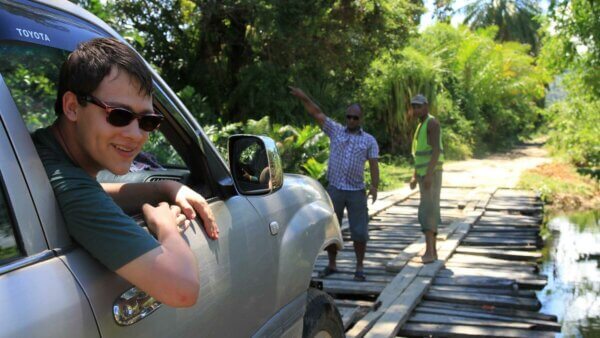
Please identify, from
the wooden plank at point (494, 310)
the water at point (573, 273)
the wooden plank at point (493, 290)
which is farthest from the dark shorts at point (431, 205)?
the water at point (573, 273)

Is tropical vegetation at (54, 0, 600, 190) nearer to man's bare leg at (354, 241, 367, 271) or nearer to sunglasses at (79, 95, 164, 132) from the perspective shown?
man's bare leg at (354, 241, 367, 271)

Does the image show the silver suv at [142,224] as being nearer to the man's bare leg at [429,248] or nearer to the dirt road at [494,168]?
the man's bare leg at [429,248]

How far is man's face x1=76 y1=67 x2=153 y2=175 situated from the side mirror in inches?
28.1

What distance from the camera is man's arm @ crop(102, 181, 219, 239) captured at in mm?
1999

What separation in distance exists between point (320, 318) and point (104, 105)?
1738mm

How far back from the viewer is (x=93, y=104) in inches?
63.4

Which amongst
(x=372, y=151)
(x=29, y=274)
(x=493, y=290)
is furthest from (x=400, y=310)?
(x=29, y=274)

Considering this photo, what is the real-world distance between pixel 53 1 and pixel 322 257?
5.90 m

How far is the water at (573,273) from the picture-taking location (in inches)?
263

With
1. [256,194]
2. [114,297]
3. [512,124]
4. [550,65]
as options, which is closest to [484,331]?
[256,194]

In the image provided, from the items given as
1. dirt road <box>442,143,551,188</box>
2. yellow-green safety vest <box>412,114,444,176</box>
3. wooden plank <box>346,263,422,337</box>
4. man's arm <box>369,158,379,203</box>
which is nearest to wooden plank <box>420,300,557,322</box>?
wooden plank <box>346,263,422,337</box>

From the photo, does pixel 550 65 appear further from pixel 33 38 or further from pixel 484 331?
pixel 33 38

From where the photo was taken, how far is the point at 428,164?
6.59m

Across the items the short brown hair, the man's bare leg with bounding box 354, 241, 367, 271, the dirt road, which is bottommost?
the dirt road
